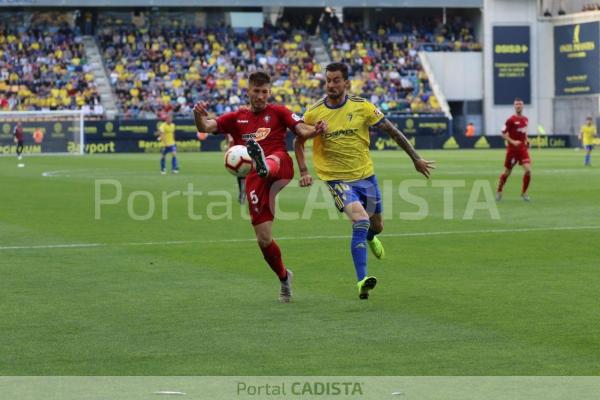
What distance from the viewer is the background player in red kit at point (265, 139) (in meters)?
11.4

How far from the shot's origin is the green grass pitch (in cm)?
836

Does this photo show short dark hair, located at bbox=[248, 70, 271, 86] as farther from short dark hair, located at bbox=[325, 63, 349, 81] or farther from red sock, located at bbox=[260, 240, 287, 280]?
red sock, located at bbox=[260, 240, 287, 280]

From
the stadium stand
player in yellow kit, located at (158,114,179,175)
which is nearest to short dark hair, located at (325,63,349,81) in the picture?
player in yellow kit, located at (158,114,179,175)

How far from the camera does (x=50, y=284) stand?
42.3ft

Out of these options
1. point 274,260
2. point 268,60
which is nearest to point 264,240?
point 274,260

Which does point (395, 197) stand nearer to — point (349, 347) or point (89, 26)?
point (349, 347)

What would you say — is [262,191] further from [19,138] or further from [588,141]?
[19,138]

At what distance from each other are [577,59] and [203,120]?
66.2 m

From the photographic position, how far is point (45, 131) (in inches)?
2400

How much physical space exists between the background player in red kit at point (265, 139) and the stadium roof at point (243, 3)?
59.1m

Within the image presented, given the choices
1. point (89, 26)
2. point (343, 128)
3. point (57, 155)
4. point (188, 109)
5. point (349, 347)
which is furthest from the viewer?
point (89, 26)

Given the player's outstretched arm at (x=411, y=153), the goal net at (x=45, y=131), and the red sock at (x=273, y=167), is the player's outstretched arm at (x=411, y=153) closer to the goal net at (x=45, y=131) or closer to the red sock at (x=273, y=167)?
the red sock at (x=273, y=167)
